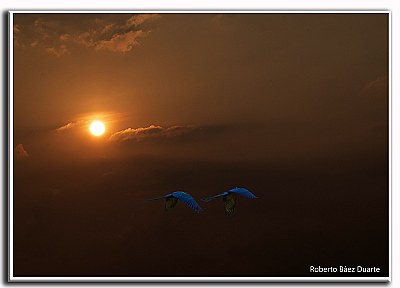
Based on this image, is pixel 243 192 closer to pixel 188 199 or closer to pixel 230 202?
pixel 230 202

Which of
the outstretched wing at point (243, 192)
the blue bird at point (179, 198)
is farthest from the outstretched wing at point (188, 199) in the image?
the outstretched wing at point (243, 192)

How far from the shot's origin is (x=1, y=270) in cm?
627

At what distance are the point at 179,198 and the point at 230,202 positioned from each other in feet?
1.82

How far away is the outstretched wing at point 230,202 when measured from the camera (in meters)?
6.23

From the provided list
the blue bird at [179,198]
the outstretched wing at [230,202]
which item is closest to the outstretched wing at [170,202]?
the blue bird at [179,198]

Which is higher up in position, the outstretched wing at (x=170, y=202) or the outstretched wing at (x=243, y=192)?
the outstretched wing at (x=243, y=192)

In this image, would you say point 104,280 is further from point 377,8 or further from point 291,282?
point 377,8

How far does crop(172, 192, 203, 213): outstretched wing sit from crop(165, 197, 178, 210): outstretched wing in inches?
3.4

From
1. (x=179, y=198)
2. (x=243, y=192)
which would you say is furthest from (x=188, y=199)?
(x=243, y=192)

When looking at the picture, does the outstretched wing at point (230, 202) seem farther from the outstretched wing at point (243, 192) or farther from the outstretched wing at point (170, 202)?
the outstretched wing at point (170, 202)

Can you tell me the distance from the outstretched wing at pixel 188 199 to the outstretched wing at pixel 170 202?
0.28 ft

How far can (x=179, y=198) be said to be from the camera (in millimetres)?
6168

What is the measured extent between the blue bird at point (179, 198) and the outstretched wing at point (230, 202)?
0.33m

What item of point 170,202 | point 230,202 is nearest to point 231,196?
point 230,202
